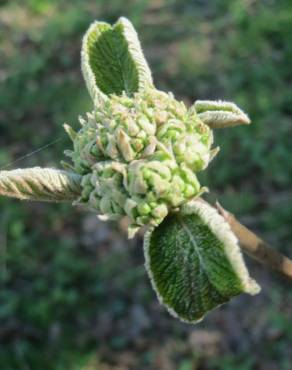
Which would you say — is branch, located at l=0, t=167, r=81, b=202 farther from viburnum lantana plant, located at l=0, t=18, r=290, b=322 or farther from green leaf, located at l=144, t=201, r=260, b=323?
green leaf, located at l=144, t=201, r=260, b=323

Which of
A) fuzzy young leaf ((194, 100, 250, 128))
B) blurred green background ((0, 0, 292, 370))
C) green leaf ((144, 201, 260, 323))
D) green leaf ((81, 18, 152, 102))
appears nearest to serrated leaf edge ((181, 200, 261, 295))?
green leaf ((144, 201, 260, 323))

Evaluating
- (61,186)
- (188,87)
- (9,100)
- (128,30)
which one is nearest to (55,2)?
(9,100)

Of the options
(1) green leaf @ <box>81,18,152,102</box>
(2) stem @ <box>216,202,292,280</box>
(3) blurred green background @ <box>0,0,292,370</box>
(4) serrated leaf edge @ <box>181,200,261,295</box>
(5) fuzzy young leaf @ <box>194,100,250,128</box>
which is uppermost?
(1) green leaf @ <box>81,18,152,102</box>

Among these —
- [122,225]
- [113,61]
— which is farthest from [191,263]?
[122,225]

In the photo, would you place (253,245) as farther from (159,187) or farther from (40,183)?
(40,183)

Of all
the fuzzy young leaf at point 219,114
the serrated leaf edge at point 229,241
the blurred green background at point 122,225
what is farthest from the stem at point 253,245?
the blurred green background at point 122,225

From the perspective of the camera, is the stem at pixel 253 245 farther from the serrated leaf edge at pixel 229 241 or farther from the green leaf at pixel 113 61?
the green leaf at pixel 113 61
